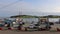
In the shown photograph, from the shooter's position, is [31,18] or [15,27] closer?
[15,27]

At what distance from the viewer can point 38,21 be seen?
21.6 meters

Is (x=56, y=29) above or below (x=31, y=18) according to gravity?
below

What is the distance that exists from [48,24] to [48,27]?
0.54 metres

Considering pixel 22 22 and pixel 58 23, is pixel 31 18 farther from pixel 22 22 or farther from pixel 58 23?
pixel 58 23

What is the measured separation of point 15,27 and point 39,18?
366 centimetres

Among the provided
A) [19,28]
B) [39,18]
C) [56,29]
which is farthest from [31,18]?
[56,29]

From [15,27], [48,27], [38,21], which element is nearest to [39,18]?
[38,21]

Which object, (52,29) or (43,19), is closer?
(52,29)

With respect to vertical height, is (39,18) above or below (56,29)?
above

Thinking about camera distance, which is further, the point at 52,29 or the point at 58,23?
the point at 58,23

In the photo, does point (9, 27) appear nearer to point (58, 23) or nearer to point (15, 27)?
point (15, 27)

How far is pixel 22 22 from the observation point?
21.7 metres

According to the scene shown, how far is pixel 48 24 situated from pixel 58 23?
1.93 meters

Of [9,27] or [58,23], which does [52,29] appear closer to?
[58,23]
